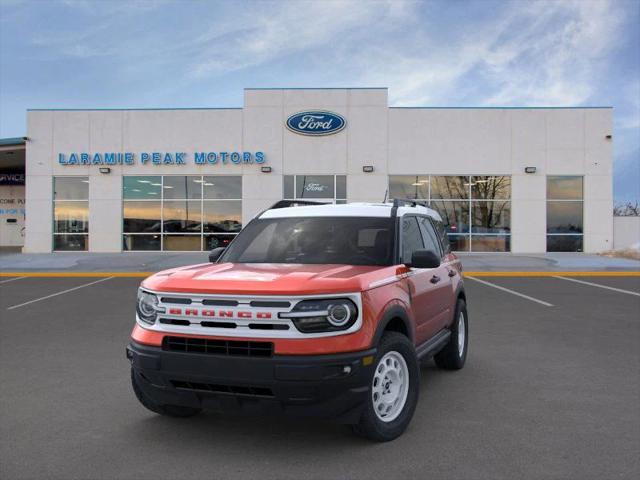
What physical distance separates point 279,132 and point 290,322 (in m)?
20.6

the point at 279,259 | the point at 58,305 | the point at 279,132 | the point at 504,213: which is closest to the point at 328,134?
the point at 279,132

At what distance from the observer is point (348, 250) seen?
15.8ft

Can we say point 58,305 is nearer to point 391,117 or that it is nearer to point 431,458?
point 431,458

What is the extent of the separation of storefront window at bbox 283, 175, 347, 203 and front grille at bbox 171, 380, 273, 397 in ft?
65.6

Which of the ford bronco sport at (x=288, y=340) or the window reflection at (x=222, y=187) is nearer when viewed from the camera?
the ford bronco sport at (x=288, y=340)

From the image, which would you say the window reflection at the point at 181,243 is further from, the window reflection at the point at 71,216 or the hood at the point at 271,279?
the hood at the point at 271,279

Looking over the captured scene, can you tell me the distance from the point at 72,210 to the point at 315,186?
407 inches

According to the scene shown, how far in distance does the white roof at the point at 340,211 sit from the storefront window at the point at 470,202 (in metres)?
18.5

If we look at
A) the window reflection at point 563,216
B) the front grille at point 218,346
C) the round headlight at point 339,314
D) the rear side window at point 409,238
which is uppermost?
the window reflection at point 563,216

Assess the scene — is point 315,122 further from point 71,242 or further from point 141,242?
point 71,242

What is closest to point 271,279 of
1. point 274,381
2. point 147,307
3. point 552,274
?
point 274,381

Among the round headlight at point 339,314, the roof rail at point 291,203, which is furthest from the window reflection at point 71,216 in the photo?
the round headlight at point 339,314

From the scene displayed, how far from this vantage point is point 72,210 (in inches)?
952

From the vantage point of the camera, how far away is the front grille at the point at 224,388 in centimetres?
361
